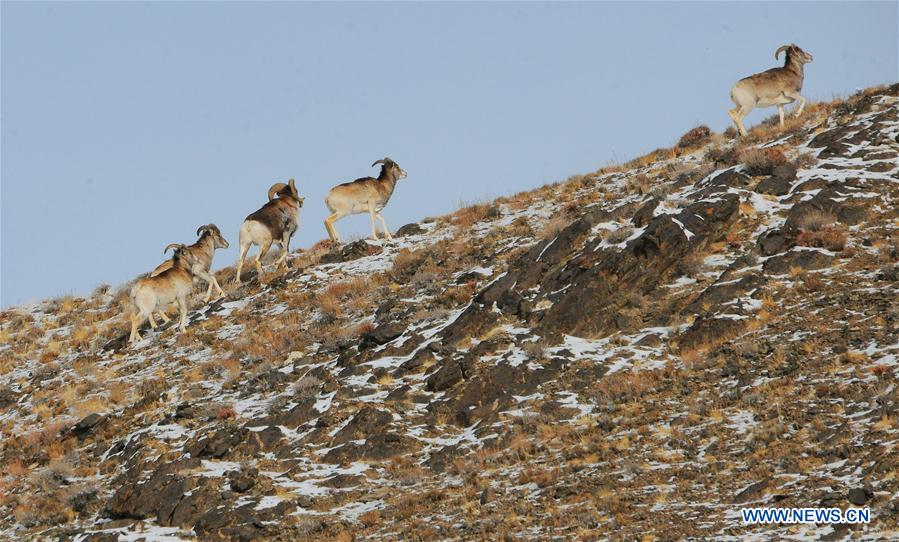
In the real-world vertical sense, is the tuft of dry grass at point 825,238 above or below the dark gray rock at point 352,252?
below

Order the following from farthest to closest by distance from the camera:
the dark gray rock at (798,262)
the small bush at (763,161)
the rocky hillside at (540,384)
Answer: the small bush at (763,161)
the dark gray rock at (798,262)
the rocky hillside at (540,384)

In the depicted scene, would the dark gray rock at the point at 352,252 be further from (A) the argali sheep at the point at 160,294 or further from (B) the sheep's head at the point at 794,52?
(B) the sheep's head at the point at 794,52

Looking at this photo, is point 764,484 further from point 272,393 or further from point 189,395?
point 189,395

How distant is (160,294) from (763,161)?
1392 centimetres

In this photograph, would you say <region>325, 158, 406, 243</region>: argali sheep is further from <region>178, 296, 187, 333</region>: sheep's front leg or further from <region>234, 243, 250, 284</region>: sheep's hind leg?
<region>178, 296, 187, 333</region>: sheep's front leg

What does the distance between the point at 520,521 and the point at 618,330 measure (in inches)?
235

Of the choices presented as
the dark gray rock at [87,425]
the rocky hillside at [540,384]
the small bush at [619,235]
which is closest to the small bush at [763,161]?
the rocky hillside at [540,384]

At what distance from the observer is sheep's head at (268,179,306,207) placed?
2791 cm

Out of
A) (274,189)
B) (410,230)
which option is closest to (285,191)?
(274,189)

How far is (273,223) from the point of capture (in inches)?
1041

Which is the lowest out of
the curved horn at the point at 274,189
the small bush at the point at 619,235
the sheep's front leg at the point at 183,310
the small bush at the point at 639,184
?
the small bush at the point at 619,235

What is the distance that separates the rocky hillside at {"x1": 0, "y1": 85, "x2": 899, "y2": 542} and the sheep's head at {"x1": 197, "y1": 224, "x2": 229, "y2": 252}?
2.03 metres

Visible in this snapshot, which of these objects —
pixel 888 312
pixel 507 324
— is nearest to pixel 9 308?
pixel 507 324

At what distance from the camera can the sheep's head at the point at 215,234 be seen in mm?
26312
